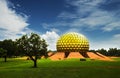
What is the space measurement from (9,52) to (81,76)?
6170 cm

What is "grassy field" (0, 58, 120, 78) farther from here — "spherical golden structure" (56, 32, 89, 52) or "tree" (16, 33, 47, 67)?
"spherical golden structure" (56, 32, 89, 52)

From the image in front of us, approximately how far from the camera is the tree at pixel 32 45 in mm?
56034

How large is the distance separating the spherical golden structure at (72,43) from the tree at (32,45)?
4327cm

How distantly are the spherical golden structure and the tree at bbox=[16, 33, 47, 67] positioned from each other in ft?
142

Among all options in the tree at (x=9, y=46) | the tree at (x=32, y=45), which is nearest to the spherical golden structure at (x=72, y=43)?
the tree at (x=9, y=46)

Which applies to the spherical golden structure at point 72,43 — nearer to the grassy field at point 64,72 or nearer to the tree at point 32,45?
the tree at point 32,45

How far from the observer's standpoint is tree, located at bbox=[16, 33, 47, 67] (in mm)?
56034

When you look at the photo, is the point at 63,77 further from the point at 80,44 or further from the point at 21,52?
the point at 80,44

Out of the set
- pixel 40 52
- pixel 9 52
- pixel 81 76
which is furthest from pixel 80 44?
pixel 81 76

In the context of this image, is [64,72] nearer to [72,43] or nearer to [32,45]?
[32,45]

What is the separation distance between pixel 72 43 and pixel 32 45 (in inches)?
1755

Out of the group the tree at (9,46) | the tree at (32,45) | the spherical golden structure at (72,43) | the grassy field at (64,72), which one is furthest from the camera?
the spherical golden structure at (72,43)

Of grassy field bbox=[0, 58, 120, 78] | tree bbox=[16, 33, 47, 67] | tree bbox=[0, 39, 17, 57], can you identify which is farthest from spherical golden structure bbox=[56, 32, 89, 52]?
grassy field bbox=[0, 58, 120, 78]

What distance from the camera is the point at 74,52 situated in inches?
3733
